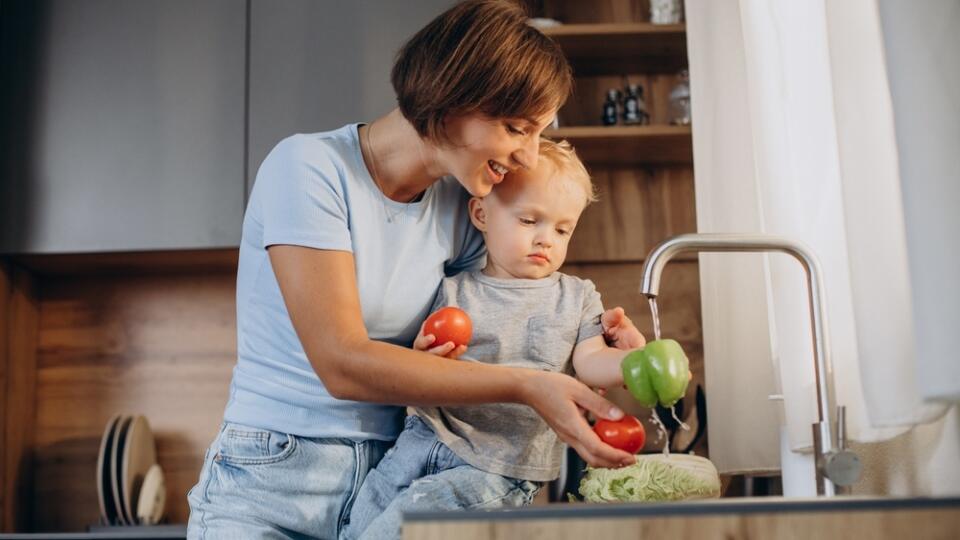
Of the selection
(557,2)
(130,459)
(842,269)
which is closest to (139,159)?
(130,459)

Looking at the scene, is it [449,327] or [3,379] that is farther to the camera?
[3,379]

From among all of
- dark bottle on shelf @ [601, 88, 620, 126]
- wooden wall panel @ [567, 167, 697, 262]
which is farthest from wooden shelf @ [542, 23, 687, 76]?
wooden wall panel @ [567, 167, 697, 262]

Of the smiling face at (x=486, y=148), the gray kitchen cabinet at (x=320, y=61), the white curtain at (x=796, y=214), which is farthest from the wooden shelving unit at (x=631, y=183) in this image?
the smiling face at (x=486, y=148)

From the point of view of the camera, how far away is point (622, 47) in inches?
105

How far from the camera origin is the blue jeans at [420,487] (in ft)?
4.40

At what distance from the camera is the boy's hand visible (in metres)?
1.32

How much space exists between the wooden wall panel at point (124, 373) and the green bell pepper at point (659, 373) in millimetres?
1890

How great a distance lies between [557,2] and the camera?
2.85 m

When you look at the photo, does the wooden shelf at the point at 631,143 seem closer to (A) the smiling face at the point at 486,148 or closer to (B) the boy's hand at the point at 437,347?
(A) the smiling face at the point at 486,148

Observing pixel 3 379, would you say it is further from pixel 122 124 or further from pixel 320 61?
pixel 320 61

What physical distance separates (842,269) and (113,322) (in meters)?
2.04

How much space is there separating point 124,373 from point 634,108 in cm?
145

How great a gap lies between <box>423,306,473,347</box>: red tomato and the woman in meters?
0.02

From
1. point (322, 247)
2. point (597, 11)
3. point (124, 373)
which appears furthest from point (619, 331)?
point (124, 373)
